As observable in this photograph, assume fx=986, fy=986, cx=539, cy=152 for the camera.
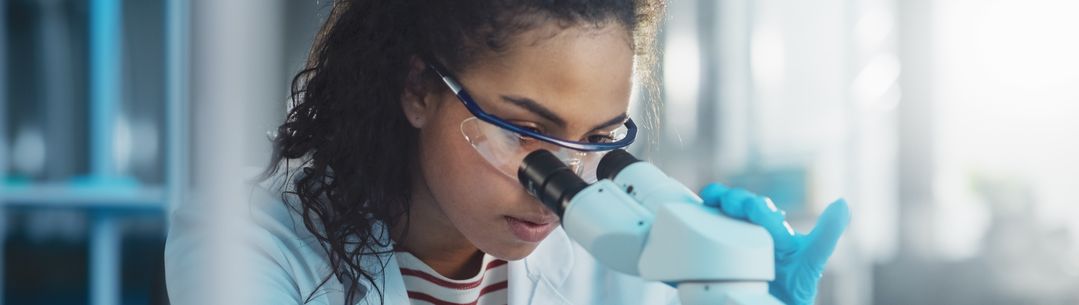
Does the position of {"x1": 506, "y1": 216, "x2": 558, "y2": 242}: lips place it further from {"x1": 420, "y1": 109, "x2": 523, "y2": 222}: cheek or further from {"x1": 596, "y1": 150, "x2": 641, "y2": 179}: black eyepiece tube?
{"x1": 596, "y1": 150, "x2": 641, "y2": 179}: black eyepiece tube

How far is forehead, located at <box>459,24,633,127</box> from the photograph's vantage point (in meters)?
1.20

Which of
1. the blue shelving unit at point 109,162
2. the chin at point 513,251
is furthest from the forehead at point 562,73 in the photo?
the blue shelving unit at point 109,162

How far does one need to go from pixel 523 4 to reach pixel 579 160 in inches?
8.6

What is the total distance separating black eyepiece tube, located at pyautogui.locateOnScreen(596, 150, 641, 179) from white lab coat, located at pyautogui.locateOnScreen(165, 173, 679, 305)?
1.26ft

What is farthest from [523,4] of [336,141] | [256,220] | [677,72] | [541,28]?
[677,72]

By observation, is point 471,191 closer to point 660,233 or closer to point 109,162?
point 660,233

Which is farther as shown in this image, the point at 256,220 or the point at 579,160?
the point at 256,220

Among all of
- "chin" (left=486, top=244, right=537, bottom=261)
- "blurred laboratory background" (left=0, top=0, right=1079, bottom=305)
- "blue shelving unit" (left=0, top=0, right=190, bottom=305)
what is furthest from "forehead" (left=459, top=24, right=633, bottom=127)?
"blurred laboratory background" (left=0, top=0, right=1079, bottom=305)

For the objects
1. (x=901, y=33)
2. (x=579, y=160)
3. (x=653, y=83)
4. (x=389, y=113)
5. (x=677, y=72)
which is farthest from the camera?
(x=901, y=33)

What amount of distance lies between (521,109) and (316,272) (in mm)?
398

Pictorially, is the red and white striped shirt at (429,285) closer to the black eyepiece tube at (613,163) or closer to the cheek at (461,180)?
the cheek at (461,180)

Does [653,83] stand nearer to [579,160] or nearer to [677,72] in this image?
[579,160]

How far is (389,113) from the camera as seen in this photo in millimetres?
1370

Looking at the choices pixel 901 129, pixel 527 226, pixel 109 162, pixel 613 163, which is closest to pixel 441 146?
pixel 527 226
